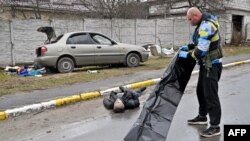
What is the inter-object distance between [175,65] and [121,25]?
16.8 meters

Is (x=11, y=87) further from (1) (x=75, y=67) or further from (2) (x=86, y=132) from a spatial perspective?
(2) (x=86, y=132)

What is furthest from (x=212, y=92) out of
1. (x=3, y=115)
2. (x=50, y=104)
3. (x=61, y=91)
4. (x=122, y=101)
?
(x=61, y=91)

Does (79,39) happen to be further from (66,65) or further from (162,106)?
(162,106)

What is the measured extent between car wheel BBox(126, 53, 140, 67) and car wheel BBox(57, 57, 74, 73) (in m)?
2.42

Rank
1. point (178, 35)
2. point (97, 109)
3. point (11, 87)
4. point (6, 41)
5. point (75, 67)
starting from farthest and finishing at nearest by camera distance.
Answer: point (178, 35)
point (6, 41)
point (75, 67)
point (11, 87)
point (97, 109)

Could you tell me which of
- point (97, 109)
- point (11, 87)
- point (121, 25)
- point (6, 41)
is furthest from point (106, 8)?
point (97, 109)

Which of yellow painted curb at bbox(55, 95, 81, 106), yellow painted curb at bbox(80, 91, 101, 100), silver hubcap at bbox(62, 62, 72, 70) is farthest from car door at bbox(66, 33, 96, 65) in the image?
yellow painted curb at bbox(55, 95, 81, 106)

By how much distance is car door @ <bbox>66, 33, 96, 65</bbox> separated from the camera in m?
14.4

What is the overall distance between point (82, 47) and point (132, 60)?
233 cm

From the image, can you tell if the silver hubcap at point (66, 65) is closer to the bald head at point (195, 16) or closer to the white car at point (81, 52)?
the white car at point (81, 52)

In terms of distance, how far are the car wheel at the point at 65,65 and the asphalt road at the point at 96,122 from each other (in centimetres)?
526

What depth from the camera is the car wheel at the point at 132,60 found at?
1570cm

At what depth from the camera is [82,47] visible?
1454 centimetres

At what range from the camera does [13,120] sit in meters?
7.75
